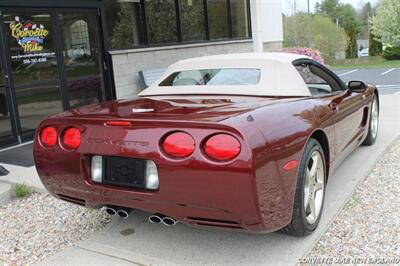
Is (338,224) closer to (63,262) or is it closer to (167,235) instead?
(167,235)

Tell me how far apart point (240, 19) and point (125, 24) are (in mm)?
4587

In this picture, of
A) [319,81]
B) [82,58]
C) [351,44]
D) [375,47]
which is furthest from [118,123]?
[351,44]

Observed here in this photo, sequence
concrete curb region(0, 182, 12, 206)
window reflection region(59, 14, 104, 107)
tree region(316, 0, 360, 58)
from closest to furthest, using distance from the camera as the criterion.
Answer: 1. concrete curb region(0, 182, 12, 206)
2. window reflection region(59, 14, 104, 107)
3. tree region(316, 0, 360, 58)

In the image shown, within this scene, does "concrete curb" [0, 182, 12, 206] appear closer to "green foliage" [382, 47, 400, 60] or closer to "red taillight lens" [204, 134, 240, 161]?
"red taillight lens" [204, 134, 240, 161]

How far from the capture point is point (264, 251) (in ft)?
10.6

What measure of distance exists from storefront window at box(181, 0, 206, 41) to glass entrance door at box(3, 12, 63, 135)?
387cm

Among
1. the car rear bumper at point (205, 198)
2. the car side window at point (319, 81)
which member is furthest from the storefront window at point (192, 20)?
the car rear bumper at point (205, 198)

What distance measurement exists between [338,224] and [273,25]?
488 inches

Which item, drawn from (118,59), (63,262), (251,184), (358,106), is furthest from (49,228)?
(118,59)

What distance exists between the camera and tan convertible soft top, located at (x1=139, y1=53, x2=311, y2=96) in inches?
147

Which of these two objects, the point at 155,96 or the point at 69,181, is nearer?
the point at 69,181

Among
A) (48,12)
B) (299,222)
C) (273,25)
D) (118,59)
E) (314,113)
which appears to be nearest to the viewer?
(299,222)

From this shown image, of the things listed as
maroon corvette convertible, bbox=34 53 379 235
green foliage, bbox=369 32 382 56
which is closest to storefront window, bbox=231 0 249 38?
maroon corvette convertible, bbox=34 53 379 235

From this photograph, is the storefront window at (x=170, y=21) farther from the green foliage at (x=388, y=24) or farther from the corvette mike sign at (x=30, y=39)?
the green foliage at (x=388, y=24)
